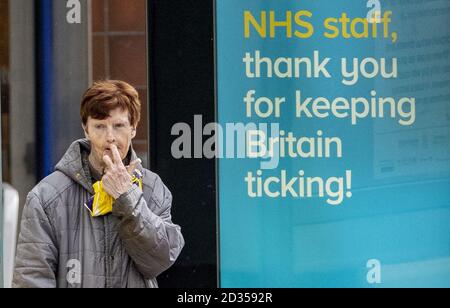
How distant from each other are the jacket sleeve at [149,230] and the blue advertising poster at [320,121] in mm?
253

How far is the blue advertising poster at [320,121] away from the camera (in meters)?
4.77

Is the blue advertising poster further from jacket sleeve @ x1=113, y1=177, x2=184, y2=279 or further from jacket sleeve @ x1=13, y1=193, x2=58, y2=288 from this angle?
jacket sleeve @ x1=13, y1=193, x2=58, y2=288

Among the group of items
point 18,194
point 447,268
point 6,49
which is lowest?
point 447,268

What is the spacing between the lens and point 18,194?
473cm

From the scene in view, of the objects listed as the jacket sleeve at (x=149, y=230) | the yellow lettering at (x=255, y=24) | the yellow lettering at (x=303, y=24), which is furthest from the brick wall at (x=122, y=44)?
the yellow lettering at (x=303, y=24)

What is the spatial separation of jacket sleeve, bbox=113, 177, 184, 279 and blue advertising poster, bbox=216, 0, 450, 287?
25cm

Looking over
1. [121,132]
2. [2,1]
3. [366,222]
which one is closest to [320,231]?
[366,222]

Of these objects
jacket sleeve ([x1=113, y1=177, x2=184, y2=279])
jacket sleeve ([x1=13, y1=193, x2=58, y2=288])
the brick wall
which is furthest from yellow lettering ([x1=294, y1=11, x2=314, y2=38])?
jacket sleeve ([x1=13, y1=193, x2=58, y2=288])

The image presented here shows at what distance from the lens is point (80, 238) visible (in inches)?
182

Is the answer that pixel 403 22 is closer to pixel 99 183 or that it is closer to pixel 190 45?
pixel 190 45

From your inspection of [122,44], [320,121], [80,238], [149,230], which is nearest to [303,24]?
[320,121]

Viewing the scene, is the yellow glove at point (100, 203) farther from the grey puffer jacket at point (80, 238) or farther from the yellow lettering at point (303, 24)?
the yellow lettering at point (303, 24)

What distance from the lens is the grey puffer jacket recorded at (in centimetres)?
460

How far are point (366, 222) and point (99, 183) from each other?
4.13 ft
